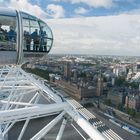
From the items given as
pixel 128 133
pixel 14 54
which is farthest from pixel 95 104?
pixel 14 54

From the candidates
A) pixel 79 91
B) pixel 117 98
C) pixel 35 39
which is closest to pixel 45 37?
pixel 35 39

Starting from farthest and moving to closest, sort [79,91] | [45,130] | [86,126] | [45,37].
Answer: [79,91] → [45,37] → [45,130] → [86,126]

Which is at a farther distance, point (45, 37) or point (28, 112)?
point (45, 37)

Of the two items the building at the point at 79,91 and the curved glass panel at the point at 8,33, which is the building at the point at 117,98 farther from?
the curved glass panel at the point at 8,33

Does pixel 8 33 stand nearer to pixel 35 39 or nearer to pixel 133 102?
pixel 35 39

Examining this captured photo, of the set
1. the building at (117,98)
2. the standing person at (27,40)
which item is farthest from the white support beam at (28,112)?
the building at (117,98)

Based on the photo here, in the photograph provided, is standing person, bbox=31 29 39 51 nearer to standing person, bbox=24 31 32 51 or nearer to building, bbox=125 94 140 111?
standing person, bbox=24 31 32 51

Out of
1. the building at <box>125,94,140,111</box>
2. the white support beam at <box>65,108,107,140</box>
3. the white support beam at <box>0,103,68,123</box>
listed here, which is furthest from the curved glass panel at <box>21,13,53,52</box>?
the building at <box>125,94,140,111</box>
